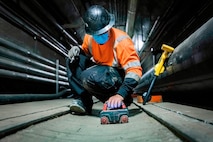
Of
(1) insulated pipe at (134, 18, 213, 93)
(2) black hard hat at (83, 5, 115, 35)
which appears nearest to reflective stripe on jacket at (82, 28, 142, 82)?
(2) black hard hat at (83, 5, 115, 35)

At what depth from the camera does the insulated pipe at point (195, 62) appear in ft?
6.10

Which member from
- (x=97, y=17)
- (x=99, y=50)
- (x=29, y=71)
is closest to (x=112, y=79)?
(x=99, y=50)

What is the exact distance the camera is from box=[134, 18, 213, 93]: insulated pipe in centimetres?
186

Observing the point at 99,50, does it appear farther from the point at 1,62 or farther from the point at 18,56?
the point at 18,56

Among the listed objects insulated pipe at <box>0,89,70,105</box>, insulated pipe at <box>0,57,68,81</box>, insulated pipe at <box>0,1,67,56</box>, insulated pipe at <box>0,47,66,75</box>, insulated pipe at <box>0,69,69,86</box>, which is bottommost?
insulated pipe at <box>0,89,70,105</box>

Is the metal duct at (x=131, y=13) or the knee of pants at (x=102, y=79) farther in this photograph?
the metal duct at (x=131, y=13)

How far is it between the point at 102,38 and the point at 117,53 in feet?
0.90

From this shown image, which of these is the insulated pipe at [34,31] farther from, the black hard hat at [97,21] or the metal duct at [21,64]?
the black hard hat at [97,21]

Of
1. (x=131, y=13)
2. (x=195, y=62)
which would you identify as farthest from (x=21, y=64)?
(x=195, y=62)

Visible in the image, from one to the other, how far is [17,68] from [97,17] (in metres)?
2.00

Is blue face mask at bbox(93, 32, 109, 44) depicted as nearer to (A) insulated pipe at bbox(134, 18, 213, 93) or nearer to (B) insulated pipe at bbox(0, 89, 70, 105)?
(A) insulated pipe at bbox(134, 18, 213, 93)

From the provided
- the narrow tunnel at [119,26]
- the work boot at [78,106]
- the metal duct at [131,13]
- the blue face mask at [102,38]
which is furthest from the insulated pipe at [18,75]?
the metal duct at [131,13]

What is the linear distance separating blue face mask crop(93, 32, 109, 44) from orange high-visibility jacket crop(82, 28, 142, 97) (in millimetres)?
34

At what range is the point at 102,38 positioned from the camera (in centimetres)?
217
